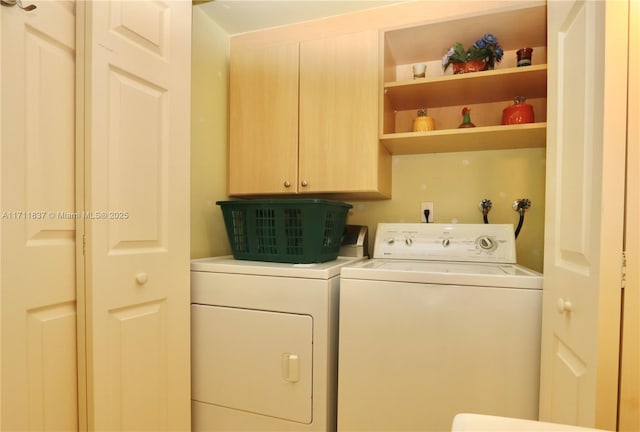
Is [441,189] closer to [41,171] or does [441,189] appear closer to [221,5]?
[221,5]

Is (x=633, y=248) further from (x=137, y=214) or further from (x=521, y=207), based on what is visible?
(x=137, y=214)

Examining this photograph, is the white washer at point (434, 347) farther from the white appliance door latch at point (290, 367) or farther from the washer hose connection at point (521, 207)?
the washer hose connection at point (521, 207)

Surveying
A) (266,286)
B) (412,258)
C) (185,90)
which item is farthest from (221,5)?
(412,258)

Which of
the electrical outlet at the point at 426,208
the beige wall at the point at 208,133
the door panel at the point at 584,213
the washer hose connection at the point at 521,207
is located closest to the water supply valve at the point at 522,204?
the washer hose connection at the point at 521,207

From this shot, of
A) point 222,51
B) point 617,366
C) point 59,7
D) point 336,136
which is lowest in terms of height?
point 617,366

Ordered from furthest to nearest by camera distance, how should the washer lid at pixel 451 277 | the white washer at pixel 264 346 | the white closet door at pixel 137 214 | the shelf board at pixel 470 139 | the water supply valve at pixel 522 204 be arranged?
the water supply valve at pixel 522 204, the shelf board at pixel 470 139, the white washer at pixel 264 346, the washer lid at pixel 451 277, the white closet door at pixel 137 214

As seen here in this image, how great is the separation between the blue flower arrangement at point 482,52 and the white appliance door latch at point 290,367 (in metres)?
1.50

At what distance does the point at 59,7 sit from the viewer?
1058 mm

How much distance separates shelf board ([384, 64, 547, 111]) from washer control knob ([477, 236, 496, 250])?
710 mm

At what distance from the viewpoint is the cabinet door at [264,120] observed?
1853 millimetres

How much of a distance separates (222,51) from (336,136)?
33.0 inches

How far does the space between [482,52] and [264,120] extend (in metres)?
1.09

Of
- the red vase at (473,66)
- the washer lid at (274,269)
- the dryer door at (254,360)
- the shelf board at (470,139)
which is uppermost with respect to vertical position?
the red vase at (473,66)

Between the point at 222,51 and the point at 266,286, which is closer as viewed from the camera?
the point at 266,286
